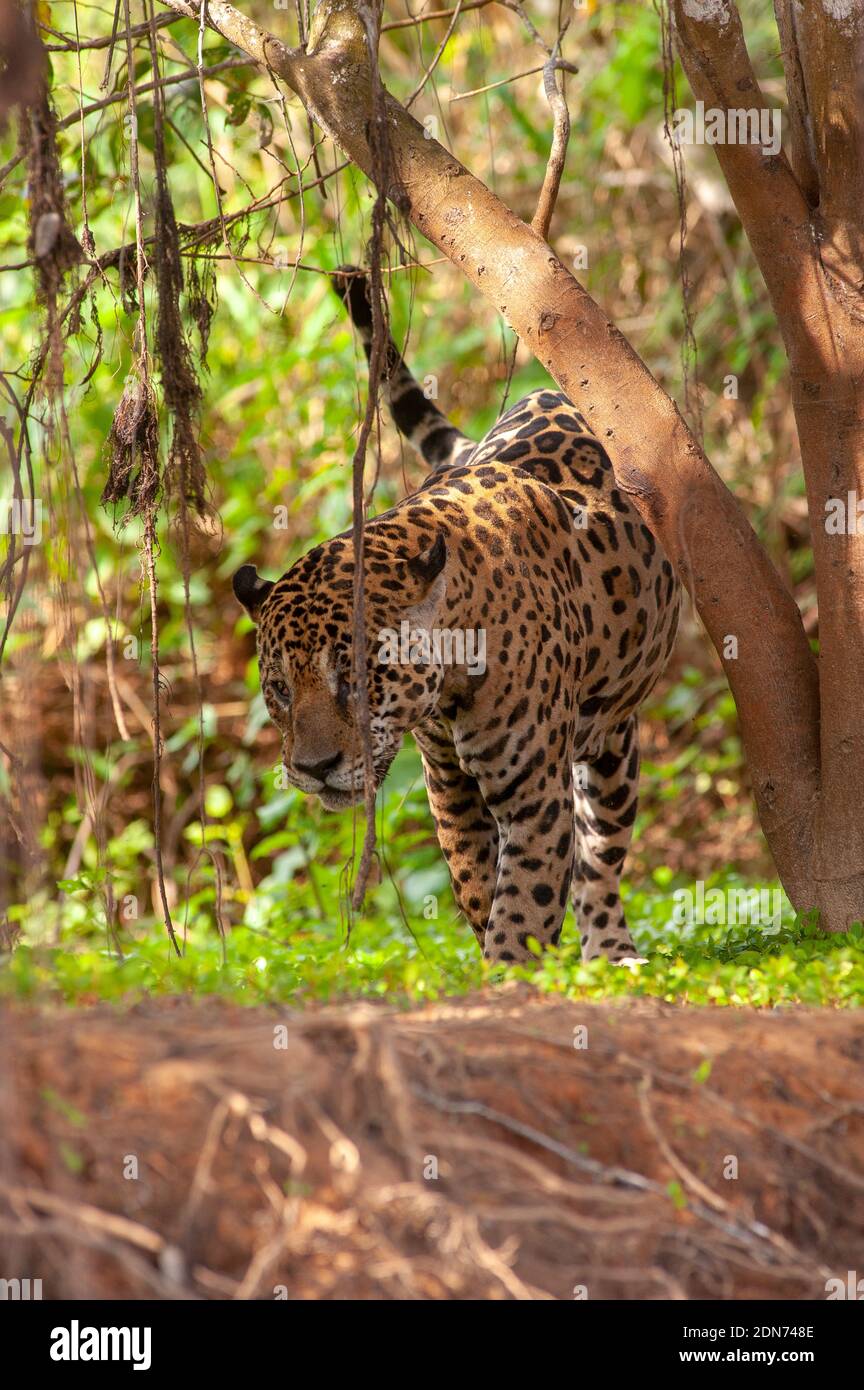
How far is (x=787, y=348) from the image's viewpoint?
585cm

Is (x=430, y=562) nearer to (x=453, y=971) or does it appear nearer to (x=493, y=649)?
(x=493, y=649)

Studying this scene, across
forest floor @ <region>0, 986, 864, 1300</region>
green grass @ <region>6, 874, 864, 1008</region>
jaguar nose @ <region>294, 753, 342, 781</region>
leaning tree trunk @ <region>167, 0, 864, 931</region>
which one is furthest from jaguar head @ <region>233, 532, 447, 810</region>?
forest floor @ <region>0, 986, 864, 1300</region>

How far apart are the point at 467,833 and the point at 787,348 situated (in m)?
2.24

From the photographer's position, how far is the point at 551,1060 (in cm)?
383

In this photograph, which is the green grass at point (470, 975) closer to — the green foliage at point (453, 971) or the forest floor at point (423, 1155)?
the green foliage at point (453, 971)

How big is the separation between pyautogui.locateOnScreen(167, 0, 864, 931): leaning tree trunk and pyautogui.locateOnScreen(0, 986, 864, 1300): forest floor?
1839mm

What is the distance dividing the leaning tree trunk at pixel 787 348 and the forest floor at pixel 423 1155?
1839 mm

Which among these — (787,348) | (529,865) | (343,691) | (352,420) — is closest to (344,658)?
(343,691)

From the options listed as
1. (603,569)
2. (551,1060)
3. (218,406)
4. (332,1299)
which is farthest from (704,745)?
(332,1299)

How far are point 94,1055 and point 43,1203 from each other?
416 millimetres

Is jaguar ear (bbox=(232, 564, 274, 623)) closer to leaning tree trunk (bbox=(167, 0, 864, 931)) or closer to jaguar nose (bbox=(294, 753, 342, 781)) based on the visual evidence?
jaguar nose (bbox=(294, 753, 342, 781))

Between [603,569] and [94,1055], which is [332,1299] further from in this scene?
[603,569]

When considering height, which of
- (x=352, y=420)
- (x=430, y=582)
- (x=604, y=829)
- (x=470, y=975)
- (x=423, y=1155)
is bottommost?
(x=423, y=1155)

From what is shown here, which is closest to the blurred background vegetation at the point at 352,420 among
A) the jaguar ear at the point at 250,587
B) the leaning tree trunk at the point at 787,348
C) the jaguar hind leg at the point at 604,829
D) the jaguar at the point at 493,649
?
the jaguar hind leg at the point at 604,829
